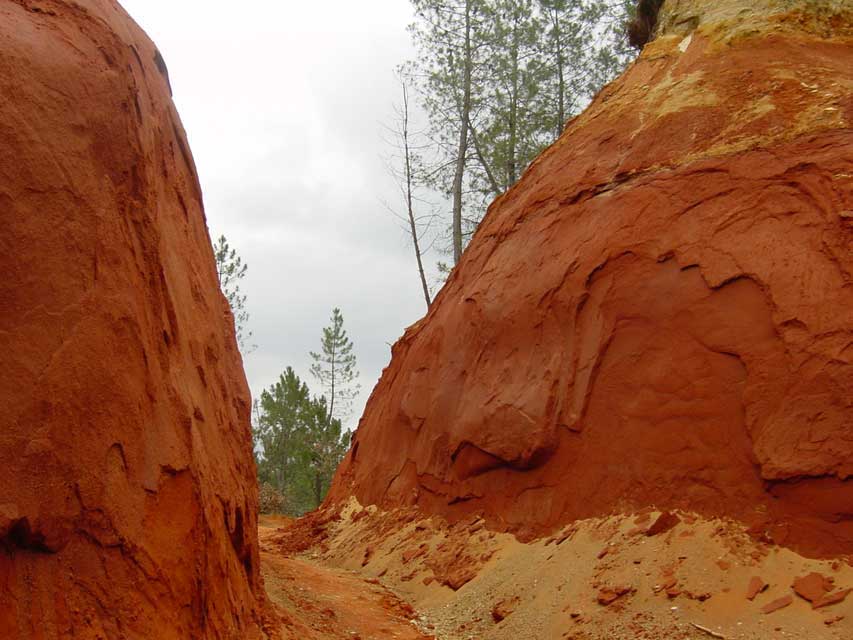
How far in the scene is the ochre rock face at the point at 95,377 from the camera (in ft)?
15.3

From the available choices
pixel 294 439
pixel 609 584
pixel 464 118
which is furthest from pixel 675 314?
Answer: pixel 294 439

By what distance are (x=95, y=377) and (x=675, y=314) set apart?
5.63 m

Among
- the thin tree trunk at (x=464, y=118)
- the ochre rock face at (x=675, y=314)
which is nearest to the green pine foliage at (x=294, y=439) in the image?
the thin tree trunk at (x=464, y=118)

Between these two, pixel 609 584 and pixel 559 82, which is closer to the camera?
pixel 609 584

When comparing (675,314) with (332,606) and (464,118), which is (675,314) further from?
(464,118)

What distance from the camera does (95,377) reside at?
509 cm

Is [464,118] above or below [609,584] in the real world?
above

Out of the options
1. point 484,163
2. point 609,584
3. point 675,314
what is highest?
point 484,163

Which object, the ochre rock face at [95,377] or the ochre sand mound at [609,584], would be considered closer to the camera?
the ochre rock face at [95,377]

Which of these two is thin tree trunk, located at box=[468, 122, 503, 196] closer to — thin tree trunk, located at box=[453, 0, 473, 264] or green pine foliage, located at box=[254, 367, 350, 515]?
thin tree trunk, located at box=[453, 0, 473, 264]

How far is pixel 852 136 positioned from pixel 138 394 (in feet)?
23.4

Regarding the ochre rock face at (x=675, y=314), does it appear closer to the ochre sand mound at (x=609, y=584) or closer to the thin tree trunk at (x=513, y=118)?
the ochre sand mound at (x=609, y=584)

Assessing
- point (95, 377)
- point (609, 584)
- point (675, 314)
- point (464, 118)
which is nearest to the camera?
point (95, 377)

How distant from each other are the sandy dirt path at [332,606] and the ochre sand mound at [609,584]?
3 centimetres
